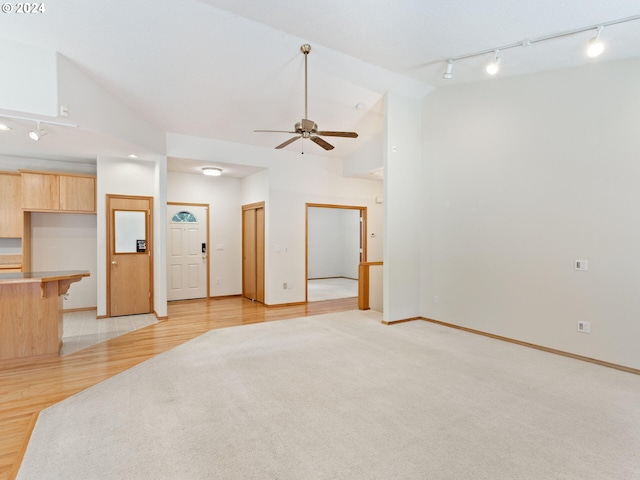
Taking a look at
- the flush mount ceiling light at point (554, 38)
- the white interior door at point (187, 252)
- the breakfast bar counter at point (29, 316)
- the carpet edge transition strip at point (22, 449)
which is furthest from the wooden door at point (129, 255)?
the flush mount ceiling light at point (554, 38)

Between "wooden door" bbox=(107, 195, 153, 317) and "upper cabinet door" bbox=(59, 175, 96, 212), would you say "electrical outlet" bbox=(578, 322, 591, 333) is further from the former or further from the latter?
"upper cabinet door" bbox=(59, 175, 96, 212)

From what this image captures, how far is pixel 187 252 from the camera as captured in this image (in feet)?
24.0

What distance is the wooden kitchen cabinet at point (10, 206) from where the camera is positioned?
211 inches

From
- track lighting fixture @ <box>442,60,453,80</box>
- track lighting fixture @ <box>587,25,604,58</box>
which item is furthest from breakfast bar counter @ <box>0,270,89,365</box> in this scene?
track lighting fixture @ <box>587,25,604,58</box>

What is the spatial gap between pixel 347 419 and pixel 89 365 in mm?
3010

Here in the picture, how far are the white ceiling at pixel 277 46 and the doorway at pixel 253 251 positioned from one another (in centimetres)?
229

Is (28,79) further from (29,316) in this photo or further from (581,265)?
(581,265)

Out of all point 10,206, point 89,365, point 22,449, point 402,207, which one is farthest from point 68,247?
point 402,207

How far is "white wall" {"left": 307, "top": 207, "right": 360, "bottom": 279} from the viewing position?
11.0 m

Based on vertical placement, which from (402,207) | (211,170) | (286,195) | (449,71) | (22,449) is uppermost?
(449,71)

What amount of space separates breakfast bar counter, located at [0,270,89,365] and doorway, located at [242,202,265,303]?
3.49 metres

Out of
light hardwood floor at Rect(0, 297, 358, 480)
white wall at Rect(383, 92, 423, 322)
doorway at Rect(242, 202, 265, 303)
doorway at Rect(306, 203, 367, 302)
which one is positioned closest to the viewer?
light hardwood floor at Rect(0, 297, 358, 480)

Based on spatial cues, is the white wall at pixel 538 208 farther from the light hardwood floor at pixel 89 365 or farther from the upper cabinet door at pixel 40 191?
the upper cabinet door at pixel 40 191

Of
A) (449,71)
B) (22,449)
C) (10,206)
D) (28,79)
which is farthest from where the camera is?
(10,206)
